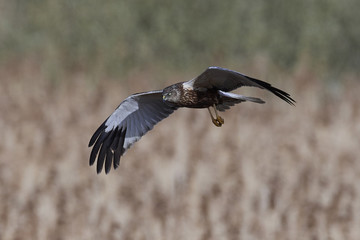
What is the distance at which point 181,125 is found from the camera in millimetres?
8688

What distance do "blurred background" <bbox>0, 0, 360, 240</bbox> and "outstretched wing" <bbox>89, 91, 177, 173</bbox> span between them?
1.07 m

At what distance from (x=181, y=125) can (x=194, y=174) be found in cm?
113

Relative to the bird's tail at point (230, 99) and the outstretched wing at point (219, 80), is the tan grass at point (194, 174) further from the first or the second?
the outstretched wing at point (219, 80)

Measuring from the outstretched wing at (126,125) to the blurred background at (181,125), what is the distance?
1067 millimetres

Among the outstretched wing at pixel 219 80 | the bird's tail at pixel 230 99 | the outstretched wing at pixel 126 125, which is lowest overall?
the bird's tail at pixel 230 99

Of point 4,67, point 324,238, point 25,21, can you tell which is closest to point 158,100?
point 324,238

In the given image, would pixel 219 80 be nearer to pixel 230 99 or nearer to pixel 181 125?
pixel 230 99

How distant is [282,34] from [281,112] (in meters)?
1.83

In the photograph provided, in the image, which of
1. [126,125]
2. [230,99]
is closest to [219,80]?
[230,99]

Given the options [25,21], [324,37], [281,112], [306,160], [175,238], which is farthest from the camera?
[25,21]

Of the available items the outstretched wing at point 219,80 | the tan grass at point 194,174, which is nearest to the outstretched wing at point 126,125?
the outstretched wing at point 219,80

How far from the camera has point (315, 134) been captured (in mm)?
8359

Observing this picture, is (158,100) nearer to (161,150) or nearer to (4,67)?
(161,150)

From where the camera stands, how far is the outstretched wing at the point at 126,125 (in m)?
5.89
